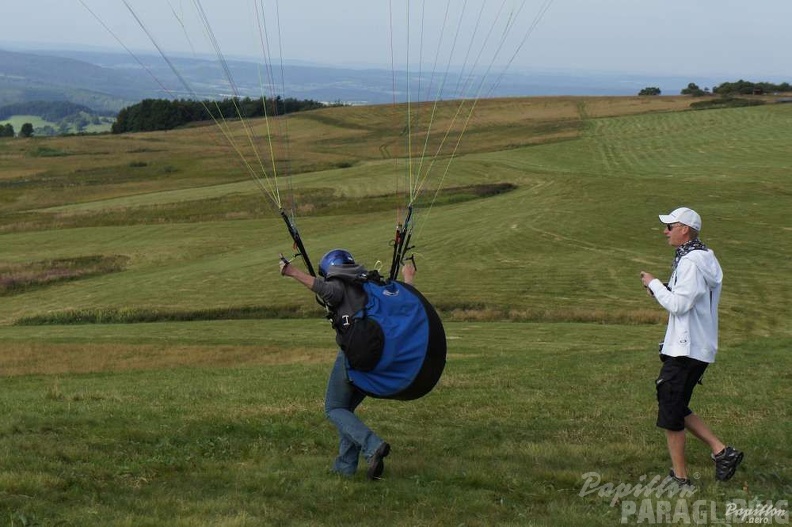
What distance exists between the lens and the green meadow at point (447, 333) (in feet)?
27.5

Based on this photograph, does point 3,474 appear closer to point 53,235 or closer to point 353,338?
point 353,338

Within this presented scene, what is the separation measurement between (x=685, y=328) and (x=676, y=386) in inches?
27.3

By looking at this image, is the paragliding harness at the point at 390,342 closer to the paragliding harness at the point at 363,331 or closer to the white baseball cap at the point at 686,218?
the paragliding harness at the point at 363,331

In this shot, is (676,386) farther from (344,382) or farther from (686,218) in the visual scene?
(344,382)

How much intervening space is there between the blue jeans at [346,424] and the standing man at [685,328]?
3318mm

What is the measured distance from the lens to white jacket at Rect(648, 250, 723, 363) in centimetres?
843

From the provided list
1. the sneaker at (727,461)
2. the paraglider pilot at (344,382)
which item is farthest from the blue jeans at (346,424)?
the sneaker at (727,461)

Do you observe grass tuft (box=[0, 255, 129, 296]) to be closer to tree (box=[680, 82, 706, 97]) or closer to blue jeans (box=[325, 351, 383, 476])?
blue jeans (box=[325, 351, 383, 476])

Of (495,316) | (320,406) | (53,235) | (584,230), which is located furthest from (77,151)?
(320,406)

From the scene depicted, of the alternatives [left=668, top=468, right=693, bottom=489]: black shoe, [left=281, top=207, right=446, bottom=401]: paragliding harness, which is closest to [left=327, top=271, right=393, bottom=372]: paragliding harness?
[left=281, top=207, right=446, bottom=401]: paragliding harness

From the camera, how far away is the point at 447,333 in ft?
98.5

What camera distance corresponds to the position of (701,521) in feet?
24.3

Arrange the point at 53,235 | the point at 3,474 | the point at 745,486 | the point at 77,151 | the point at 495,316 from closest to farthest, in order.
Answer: the point at 3,474 < the point at 745,486 < the point at 495,316 < the point at 53,235 < the point at 77,151

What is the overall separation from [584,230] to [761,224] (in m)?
11.0
